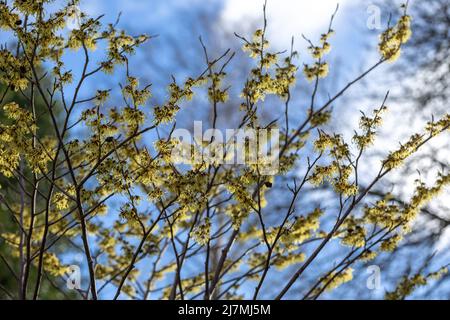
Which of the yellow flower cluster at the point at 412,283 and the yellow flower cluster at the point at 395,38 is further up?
the yellow flower cluster at the point at 395,38

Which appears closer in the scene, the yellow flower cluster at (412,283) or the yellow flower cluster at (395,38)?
the yellow flower cluster at (395,38)

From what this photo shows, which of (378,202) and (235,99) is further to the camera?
(235,99)

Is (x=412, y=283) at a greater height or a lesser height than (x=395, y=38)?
lesser

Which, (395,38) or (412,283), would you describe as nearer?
(395,38)

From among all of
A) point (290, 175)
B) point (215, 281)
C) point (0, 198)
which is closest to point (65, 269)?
point (0, 198)

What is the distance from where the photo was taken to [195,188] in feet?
12.1

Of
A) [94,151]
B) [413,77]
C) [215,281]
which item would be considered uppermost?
[413,77]

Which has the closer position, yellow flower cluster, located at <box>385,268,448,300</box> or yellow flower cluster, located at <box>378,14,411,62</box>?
yellow flower cluster, located at <box>378,14,411,62</box>

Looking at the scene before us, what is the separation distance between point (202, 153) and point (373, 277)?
178cm

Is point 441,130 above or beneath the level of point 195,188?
above

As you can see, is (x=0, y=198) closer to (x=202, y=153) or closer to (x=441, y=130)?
(x=202, y=153)

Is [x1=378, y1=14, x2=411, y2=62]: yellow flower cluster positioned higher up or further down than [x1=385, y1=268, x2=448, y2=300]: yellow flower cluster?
higher up
